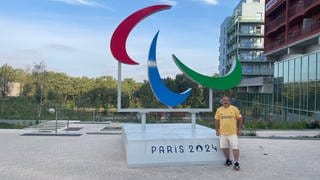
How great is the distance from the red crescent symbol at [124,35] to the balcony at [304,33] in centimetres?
2960

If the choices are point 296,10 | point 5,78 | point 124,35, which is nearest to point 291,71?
point 296,10

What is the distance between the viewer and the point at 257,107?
45.8m

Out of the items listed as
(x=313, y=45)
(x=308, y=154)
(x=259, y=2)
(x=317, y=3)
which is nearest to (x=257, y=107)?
(x=313, y=45)

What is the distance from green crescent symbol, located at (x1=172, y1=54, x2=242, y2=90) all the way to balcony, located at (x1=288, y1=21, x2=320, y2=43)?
1114 inches

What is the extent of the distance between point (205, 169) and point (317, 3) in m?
33.1

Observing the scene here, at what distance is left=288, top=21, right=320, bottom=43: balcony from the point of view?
3945cm

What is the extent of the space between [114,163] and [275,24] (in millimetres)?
46206

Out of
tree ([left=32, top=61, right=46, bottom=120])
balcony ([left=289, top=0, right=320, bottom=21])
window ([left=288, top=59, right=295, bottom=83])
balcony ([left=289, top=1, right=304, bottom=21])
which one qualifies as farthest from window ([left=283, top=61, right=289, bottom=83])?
tree ([left=32, top=61, right=46, bottom=120])

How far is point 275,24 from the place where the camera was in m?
53.8

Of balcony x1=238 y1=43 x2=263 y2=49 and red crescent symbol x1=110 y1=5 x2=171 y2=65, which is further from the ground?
balcony x1=238 y1=43 x2=263 y2=49

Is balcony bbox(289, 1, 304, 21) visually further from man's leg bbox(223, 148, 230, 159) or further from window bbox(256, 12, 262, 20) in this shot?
window bbox(256, 12, 262, 20)

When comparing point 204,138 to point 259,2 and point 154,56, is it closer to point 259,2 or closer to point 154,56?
point 154,56

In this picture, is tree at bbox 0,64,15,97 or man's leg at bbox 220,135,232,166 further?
tree at bbox 0,64,15,97

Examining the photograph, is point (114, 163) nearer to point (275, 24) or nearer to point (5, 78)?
point (275, 24)
